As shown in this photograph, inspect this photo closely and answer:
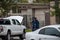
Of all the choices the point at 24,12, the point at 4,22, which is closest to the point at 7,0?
the point at 4,22

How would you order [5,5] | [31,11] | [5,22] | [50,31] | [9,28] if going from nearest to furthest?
[50,31] < [9,28] < [5,22] < [5,5] < [31,11]

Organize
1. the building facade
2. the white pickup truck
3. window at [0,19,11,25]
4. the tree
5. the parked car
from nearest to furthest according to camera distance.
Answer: the parked car < the white pickup truck < window at [0,19,11,25] < the tree < the building facade

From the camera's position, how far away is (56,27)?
15758 millimetres

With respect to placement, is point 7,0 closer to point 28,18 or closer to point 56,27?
point 56,27

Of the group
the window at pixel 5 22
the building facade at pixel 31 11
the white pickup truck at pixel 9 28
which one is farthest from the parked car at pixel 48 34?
the building facade at pixel 31 11

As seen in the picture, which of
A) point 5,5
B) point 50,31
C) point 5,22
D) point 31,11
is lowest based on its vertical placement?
point 31,11

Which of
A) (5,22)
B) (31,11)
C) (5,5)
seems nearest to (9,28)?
(5,22)

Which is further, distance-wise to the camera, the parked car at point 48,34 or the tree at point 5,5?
the tree at point 5,5

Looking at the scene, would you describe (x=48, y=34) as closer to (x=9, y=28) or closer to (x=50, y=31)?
(x=50, y=31)

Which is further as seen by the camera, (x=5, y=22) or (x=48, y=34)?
(x=5, y=22)

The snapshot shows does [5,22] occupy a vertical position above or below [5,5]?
below

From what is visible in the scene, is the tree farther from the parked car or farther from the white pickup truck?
the parked car

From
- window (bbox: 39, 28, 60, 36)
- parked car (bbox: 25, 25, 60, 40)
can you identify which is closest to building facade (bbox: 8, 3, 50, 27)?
parked car (bbox: 25, 25, 60, 40)

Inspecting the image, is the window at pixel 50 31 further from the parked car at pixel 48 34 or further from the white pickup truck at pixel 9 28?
the white pickup truck at pixel 9 28
